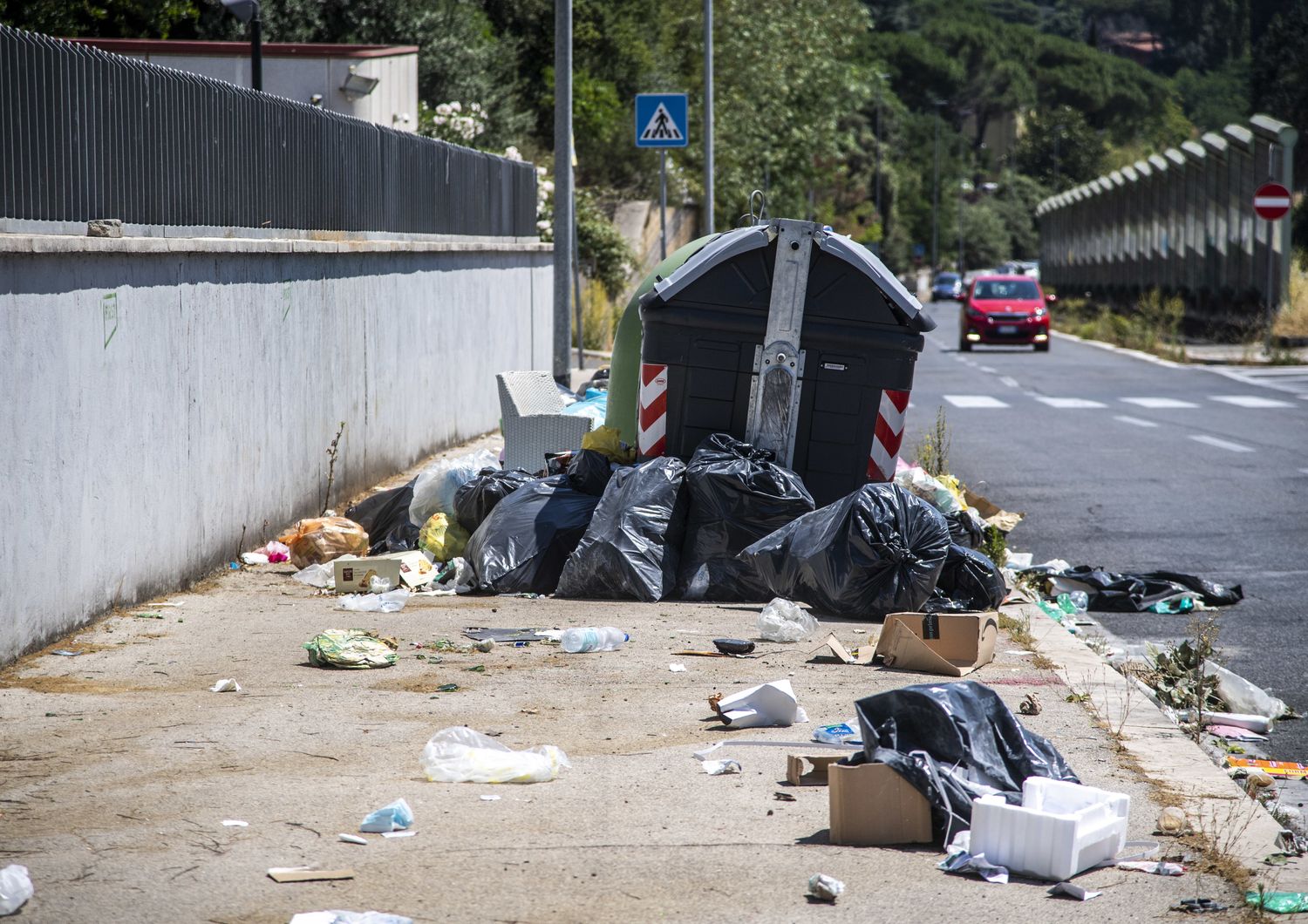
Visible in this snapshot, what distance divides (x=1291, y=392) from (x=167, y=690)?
2129 cm

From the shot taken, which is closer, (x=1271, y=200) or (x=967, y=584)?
(x=967, y=584)

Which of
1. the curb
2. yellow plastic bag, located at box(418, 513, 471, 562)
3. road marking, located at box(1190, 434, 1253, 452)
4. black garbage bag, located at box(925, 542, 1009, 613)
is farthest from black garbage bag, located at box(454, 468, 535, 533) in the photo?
road marking, located at box(1190, 434, 1253, 452)

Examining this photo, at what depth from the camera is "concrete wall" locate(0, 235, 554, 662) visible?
20.6 feet

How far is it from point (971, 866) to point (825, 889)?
0.46 m

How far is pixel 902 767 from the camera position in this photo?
14.3 ft

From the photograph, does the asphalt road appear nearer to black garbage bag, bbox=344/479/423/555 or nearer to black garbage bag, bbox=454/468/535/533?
black garbage bag, bbox=454/468/535/533

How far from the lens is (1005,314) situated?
118 feet

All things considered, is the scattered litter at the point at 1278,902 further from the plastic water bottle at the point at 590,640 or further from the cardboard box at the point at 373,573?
the cardboard box at the point at 373,573

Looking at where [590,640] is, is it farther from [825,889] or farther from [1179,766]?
→ [825,889]

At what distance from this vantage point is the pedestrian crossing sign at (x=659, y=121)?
18625mm

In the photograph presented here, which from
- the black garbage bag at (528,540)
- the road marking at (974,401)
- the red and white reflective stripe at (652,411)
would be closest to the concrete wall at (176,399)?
the black garbage bag at (528,540)

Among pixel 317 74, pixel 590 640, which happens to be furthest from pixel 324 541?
pixel 317 74

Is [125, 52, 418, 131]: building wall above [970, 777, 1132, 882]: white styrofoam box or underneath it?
above

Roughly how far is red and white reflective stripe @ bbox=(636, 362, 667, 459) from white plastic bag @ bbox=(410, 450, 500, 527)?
1040mm
